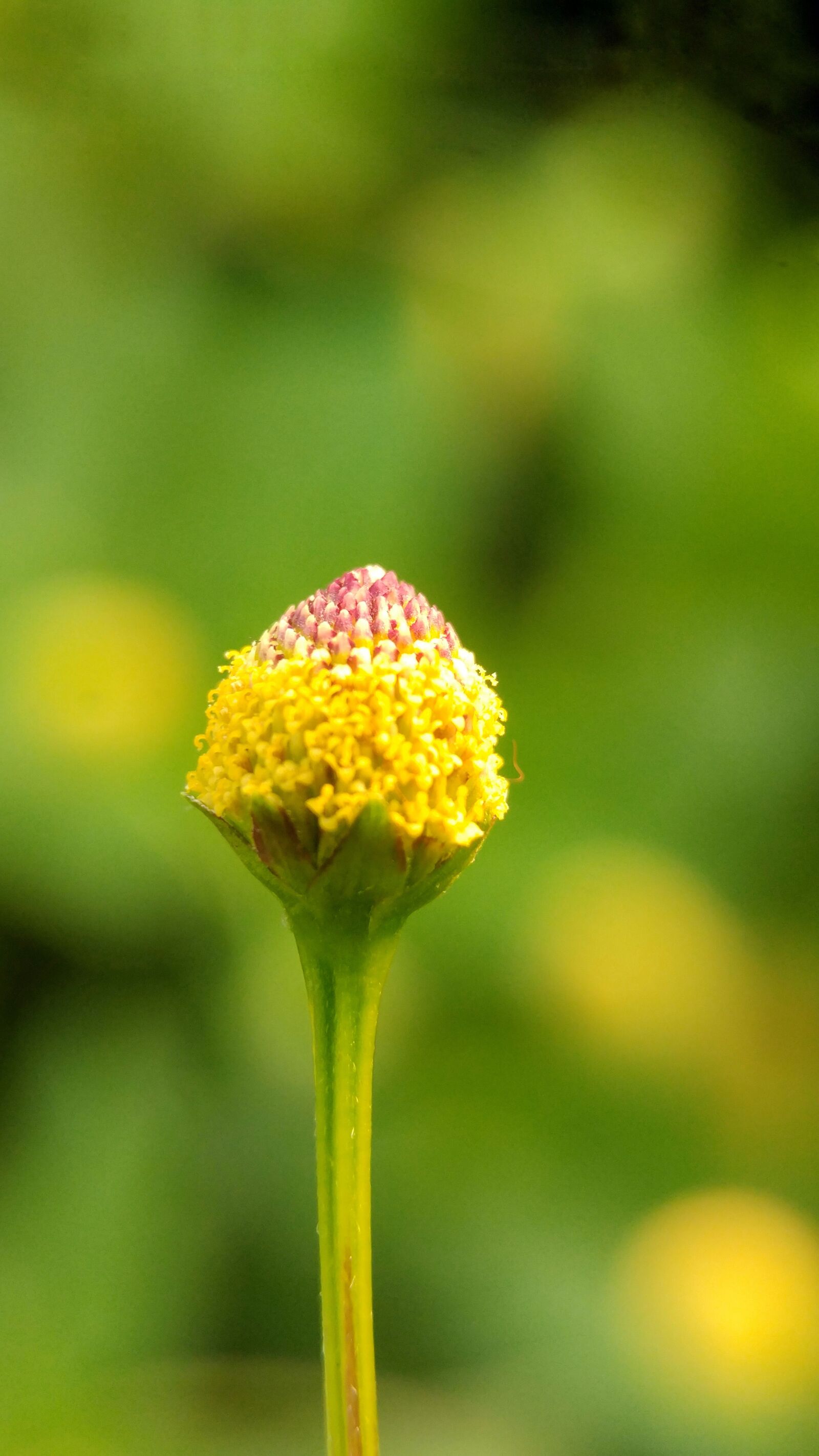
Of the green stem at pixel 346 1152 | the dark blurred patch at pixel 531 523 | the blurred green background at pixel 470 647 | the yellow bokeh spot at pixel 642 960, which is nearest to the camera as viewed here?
the green stem at pixel 346 1152

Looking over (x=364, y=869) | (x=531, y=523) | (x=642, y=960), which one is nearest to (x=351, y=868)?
(x=364, y=869)

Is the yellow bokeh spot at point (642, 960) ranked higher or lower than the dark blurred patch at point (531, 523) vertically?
lower

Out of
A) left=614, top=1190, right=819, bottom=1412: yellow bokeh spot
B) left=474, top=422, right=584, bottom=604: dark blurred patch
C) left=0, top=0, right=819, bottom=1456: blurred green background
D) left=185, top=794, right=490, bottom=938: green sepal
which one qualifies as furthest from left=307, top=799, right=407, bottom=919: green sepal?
left=474, top=422, right=584, bottom=604: dark blurred patch

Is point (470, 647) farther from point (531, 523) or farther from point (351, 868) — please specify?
point (351, 868)

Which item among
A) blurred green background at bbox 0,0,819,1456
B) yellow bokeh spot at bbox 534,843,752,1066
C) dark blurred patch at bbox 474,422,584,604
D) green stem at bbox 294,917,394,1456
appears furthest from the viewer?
dark blurred patch at bbox 474,422,584,604

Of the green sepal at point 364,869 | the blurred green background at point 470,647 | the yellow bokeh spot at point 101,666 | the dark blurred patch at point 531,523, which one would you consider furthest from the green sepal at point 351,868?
the dark blurred patch at point 531,523

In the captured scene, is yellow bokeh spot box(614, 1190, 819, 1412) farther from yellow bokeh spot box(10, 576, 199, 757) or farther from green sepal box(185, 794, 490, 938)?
green sepal box(185, 794, 490, 938)

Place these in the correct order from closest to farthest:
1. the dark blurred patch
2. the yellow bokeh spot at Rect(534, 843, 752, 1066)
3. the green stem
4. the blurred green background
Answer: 1. the green stem
2. the blurred green background
3. the yellow bokeh spot at Rect(534, 843, 752, 1066)
4. the dark blurred patch

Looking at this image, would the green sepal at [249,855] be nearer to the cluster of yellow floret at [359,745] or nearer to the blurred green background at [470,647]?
the cluster of yellow floret at [359,745]
